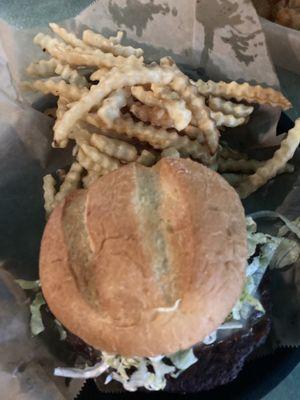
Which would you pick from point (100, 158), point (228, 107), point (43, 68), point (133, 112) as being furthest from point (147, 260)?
point (43, 68)

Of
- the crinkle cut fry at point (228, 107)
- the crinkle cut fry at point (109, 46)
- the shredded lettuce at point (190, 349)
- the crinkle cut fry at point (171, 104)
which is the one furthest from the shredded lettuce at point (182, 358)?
the crinkle cut fry at point (109, 46)

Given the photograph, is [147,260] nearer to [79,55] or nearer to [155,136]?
[155,136]

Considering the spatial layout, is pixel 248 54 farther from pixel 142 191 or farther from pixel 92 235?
pixel 92 235

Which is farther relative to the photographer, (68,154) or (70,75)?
(68,154)

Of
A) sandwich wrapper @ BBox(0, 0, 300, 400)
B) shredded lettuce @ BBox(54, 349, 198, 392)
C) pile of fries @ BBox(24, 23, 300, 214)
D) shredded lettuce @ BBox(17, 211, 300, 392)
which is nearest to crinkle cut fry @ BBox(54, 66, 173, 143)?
pile of fries @ BBox(24, 23, 300, 214)

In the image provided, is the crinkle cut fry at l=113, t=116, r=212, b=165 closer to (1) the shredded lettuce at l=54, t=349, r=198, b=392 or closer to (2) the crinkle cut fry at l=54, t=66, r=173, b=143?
(2) the crinkle cut fry at l=54, t=66, r=173, b=143

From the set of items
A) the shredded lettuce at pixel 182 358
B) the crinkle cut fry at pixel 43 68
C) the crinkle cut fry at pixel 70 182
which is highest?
the crinkle cut fry at pixel 43 68

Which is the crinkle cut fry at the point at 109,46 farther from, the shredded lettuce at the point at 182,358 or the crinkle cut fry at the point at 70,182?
the shredded lettuce at the point at 182,358
